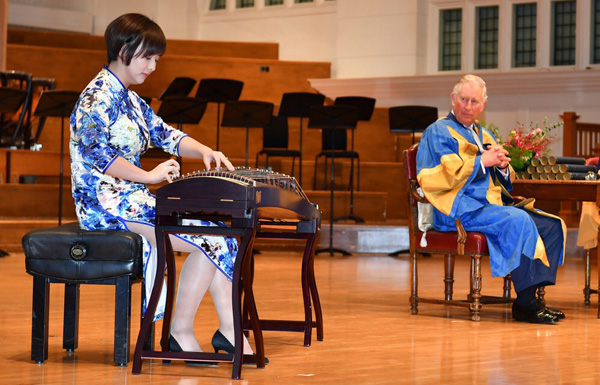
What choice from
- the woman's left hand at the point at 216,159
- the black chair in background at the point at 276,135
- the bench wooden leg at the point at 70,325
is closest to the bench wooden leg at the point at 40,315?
the bench wooden leg at the point at 70,325

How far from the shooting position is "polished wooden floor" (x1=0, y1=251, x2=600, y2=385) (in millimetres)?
3182

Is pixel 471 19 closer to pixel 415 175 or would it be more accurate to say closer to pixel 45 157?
pixel 45 157

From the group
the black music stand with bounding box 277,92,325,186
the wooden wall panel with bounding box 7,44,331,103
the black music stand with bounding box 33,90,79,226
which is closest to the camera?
the black music stand with bounding box 33,90,79,226

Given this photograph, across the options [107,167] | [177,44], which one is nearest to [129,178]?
[107,167]

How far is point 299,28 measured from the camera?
47.3 feet

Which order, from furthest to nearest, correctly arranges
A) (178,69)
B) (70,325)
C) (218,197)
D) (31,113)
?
(178,69) < (31,113) < (70,325) < (218,197)

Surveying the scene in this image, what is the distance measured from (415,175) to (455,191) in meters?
0.25

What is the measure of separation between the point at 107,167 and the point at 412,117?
716 centimetres

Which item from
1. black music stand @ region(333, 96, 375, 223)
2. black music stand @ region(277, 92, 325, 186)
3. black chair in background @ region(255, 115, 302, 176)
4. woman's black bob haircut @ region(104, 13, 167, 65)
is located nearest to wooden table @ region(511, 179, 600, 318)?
woman's black bob haircut @ region(104, 13, 167, 65)

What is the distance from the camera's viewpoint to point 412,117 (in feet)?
33.3

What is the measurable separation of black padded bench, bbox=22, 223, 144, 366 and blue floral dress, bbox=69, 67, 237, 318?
0.08 metres

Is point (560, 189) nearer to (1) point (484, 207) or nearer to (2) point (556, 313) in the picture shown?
(1) point (484, 207)

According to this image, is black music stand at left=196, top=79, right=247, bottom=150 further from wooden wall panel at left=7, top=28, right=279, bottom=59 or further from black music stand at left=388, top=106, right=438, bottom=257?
wooden wall panel at left=7, top=28, right=279, bottom=59

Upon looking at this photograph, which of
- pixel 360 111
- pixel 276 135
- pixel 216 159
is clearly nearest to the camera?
pixel 216 159
